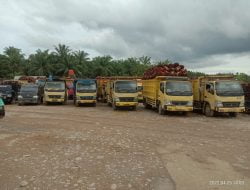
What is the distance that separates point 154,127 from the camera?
15.1 meters

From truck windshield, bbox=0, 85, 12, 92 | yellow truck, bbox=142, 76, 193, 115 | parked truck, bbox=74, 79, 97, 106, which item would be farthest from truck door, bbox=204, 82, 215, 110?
truck windshield, bbox=0, 85, 12, 92

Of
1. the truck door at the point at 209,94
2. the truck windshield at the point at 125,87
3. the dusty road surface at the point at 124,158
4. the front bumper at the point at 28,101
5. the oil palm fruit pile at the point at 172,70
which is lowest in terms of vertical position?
the dusty road surface at the point at 124,158

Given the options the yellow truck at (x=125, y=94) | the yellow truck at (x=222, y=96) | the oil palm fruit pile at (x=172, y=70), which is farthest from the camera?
the yellow truck at (x=125, y=94)

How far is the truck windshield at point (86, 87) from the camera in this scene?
26922 mm

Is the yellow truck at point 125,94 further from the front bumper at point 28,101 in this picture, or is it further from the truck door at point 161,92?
the front bumper at point 28,101

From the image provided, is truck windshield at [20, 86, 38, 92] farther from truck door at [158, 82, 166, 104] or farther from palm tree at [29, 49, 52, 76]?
palm tree at [29, 49, 52, 76]

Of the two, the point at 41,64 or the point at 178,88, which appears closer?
the point at 178,88

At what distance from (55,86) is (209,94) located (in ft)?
45.5

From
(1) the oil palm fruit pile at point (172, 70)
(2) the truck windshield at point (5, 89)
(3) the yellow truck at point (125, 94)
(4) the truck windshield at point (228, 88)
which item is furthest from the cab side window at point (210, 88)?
(2) the truck windshield at point (5, 89)

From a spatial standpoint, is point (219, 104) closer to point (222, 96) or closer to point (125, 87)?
point (222, 96)

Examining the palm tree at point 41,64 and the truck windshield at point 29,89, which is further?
the palm tree at point 41,64

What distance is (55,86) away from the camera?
28453mm

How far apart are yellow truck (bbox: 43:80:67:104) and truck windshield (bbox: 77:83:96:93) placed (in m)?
1.99

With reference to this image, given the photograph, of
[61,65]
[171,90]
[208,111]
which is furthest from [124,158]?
[61,65]
